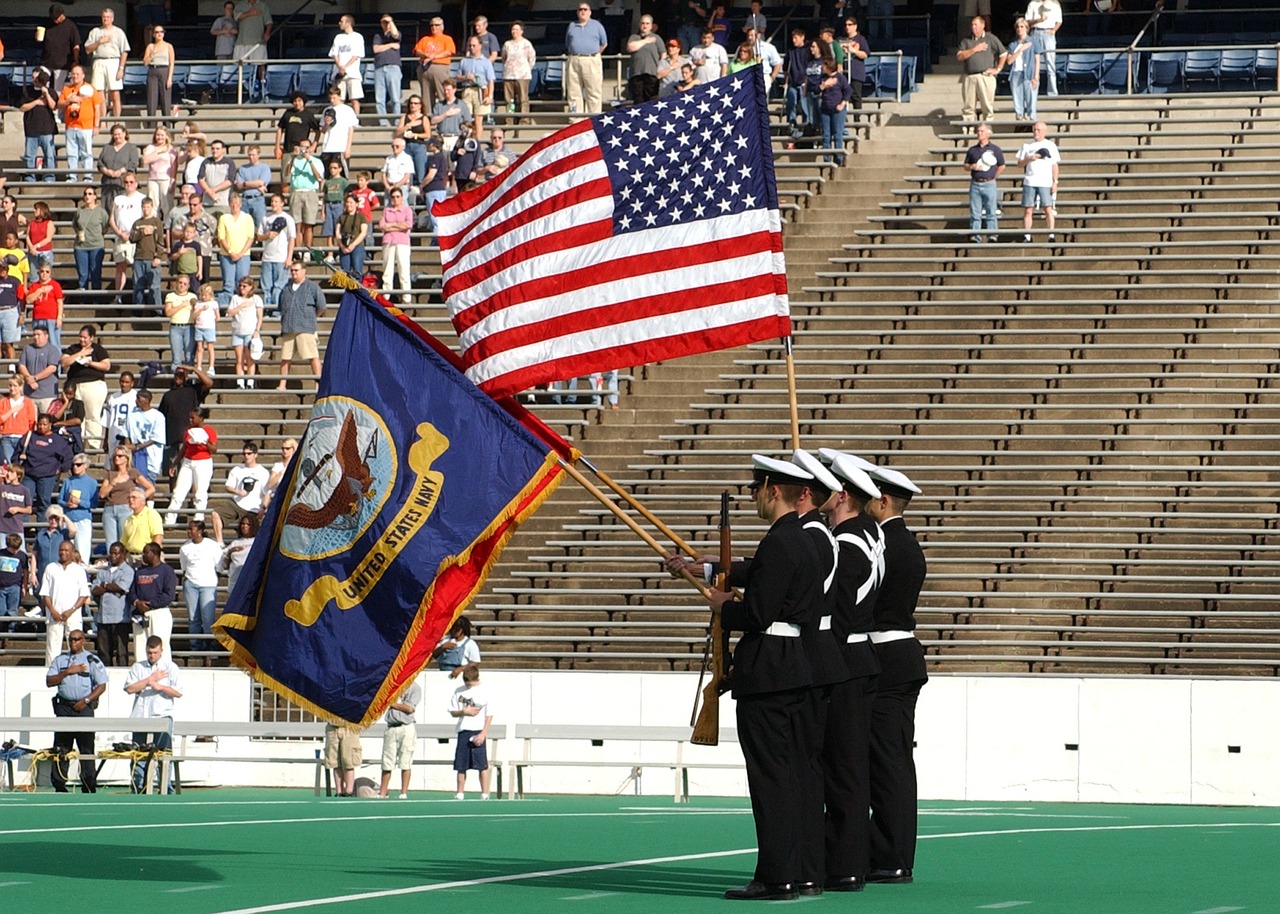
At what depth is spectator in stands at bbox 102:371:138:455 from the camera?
26109mm

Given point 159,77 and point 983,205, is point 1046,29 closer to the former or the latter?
point 983,205

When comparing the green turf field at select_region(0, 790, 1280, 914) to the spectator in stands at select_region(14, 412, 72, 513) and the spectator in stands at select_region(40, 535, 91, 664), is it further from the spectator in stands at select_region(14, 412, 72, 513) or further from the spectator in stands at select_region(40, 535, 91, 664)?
the spectator in stands at select_region(14, 412, 72, 513)

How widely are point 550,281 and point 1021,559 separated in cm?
1259

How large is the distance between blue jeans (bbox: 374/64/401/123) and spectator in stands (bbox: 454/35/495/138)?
126 cm

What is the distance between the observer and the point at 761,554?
10383 mm

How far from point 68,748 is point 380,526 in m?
11.7

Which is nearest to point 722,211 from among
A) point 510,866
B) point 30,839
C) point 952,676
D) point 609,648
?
point 510,866

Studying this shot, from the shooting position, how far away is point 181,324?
27828 mm

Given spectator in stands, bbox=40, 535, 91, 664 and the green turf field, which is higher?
spectator in stands, bbox=40, 535, 91, 664

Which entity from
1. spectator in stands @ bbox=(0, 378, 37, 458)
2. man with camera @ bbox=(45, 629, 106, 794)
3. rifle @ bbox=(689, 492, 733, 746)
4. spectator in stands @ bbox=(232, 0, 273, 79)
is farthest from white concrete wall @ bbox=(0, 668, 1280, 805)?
spectator in stands @ bbox=(232, 0, 273, 79)

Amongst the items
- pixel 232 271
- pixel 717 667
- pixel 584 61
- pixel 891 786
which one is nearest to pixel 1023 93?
pixel 584 61

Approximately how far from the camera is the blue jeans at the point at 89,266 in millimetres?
30047

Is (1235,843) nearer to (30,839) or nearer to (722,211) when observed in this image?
(722,211)

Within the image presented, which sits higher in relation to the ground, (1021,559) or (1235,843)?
(1021,559)
